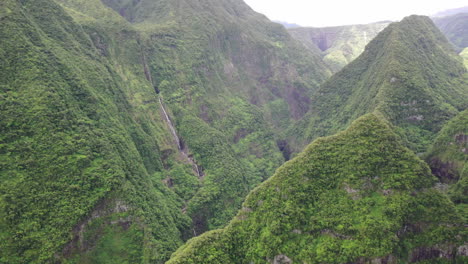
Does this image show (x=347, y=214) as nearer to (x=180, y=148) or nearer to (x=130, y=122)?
(x=180, y=148)

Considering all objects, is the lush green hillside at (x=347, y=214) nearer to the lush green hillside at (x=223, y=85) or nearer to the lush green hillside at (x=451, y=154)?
the lush green hillside at (x=451, y=154)

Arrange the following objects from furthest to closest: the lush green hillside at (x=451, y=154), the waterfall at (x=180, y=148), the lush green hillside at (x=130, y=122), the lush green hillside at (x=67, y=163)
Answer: the waterfall at (x=180, y=148) → the lush green hillside at (x=451, y=154) → the lush green hillside at (x=130, y=122) → the lush green hillside at (x=67, y=163)

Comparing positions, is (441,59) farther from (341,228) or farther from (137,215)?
(137,215)

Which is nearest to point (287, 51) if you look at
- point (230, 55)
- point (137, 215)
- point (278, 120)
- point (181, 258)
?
point (230, 55)

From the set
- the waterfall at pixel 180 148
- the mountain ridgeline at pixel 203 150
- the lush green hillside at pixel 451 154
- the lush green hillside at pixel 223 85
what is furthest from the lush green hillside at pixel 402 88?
the waterfall at pixel 180 148

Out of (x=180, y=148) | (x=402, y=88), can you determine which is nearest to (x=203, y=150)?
(x=180, y=148)
